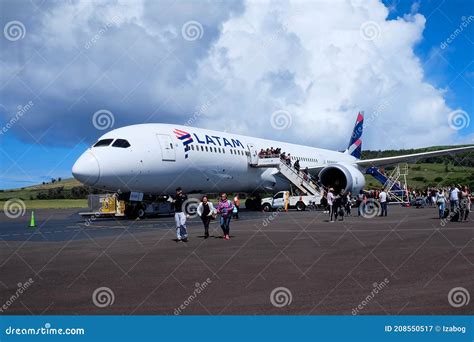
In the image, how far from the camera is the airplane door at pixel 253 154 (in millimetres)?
31377

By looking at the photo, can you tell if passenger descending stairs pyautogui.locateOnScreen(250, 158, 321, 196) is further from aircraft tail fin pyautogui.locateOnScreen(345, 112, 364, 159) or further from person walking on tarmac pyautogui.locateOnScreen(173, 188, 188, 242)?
aircraft tail fin pyautogui.locateOnScreen(345, 112, 364, 159)

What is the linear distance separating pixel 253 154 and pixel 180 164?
322 inches

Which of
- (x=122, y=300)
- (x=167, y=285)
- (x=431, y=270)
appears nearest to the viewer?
(x=122, y=300)

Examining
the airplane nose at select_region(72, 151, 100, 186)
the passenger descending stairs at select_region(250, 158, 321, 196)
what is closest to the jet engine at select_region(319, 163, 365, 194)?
the passenger descending stairs at select_region(250, 158, 321, 196)

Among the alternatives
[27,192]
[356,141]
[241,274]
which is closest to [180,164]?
[241,274]

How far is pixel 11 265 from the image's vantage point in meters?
11.0

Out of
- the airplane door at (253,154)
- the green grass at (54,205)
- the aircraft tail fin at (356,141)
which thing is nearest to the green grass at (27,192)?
the green grass at (54,205)

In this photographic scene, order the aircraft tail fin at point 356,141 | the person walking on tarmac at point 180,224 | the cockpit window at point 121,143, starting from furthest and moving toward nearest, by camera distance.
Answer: the aircraft tail fin at point 356,141, the cockpit window at point 121,143, the person walking on tarmac at point 180,224

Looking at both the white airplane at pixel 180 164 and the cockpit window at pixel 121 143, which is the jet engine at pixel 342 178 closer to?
the white airplane at pixel 180 164

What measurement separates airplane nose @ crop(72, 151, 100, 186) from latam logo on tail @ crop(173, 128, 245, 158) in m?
4.99

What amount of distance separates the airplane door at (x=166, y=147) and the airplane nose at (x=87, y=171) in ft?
11.1
